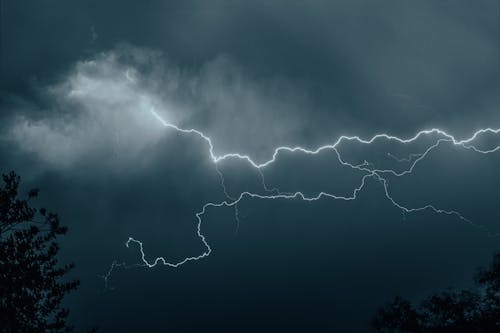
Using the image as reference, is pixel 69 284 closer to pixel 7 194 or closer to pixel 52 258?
pixel 52 258

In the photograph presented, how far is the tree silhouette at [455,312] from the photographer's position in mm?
8641

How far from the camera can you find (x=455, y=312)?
938 centimetres

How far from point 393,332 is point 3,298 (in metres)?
10.4

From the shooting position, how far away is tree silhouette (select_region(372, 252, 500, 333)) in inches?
340

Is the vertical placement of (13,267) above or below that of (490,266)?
above

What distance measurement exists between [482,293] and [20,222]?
470 inches

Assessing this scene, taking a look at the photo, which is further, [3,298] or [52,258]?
[52,258]

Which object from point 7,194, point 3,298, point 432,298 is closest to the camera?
point 3,298

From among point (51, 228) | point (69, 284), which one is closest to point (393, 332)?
point (69, 284)

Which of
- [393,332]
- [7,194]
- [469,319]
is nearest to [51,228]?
[7,194]

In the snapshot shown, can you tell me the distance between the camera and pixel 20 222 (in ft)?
28.3

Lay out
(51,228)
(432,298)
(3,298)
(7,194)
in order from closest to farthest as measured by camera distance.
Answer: (3,298) < (7,194) < (51,228) < (432,298)

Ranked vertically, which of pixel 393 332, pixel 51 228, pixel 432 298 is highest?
pixel 51 228

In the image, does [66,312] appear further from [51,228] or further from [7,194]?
[7,194]
